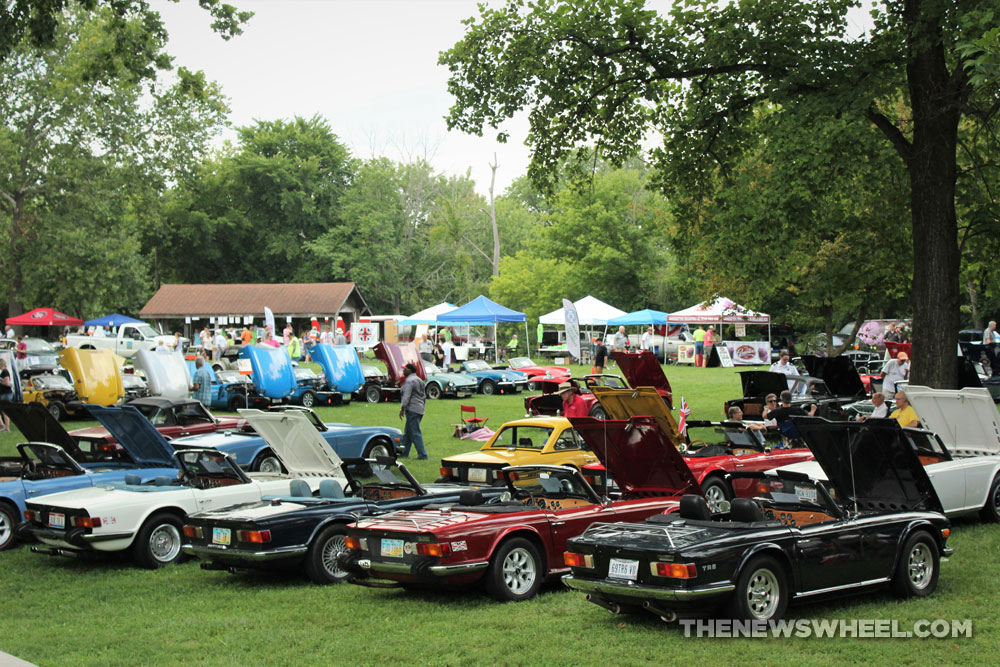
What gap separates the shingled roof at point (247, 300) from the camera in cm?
6069

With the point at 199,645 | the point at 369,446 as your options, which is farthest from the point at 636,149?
the point at 199,645

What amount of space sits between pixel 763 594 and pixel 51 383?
77.2 ft

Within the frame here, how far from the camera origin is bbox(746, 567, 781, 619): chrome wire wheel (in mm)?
6977

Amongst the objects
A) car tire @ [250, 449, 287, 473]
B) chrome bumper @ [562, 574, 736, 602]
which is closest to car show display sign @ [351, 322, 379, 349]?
car tire @ [250, 449, 287, 473]

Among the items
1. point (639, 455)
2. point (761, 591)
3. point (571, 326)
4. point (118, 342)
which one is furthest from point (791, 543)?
point (118, 342)

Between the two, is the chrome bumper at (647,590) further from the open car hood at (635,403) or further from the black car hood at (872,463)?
the open car hood at (635,403)

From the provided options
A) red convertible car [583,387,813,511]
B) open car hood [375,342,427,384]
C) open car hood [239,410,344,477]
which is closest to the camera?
open car hood [239,410,344,477]

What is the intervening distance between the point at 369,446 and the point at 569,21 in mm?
9124

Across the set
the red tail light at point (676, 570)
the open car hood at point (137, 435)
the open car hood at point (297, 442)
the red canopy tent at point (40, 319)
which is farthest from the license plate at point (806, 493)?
the red canopy tent at point (40, 319)

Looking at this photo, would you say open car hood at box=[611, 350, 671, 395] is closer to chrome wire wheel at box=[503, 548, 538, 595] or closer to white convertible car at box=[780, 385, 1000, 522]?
white convertible car at box=[780, 385, 1000, 522]

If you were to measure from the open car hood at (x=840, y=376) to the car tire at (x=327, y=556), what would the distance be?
17.1 metres

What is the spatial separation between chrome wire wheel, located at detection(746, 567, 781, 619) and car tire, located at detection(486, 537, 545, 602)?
82.1 inches

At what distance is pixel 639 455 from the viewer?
10281 millimetres

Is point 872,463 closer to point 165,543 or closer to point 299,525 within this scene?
point 299,525
